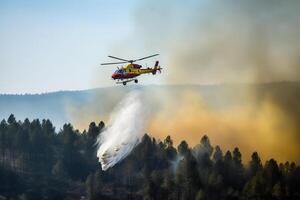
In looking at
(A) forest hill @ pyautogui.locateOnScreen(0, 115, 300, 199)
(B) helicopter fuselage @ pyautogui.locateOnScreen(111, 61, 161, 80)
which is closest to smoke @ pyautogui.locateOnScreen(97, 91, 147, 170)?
(B) helicopter fuselage @ pyautogui.locateOnScreen(111, 61, 161, 80)

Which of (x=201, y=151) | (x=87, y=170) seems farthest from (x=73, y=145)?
(x=201, y=151)

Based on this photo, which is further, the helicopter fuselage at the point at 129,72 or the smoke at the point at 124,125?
the smoke at the point at 124,125

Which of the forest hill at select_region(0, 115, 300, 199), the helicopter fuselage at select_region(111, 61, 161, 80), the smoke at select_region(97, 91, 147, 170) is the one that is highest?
the helicopter fuselage at select_region(111, 61, 161, 80)

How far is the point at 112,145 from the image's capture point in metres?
134

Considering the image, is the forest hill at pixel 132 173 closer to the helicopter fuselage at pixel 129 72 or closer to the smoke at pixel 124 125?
the smoke at pixel 124 125

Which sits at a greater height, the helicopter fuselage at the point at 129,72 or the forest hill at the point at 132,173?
the helicopter fuselage at the point at 129,72

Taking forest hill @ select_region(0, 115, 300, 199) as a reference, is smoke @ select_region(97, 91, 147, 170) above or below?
above

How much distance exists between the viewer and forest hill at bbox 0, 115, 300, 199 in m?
162

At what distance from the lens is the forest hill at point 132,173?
162 metres

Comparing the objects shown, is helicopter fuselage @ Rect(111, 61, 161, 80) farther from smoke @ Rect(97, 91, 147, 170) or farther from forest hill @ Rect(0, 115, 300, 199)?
forest hill @ Rect(0, 115, 300, 199)

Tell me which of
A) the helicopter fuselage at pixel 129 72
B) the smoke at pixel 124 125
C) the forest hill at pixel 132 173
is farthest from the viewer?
the forest hill at pixel 132 173

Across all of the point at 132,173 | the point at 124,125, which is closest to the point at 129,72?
the point at 124,125

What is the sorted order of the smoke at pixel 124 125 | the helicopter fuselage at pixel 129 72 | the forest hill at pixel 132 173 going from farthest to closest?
1. the forest hill at pixel 132 173
2. the smoke at pixel 124 125
3. the helicopter fuselage at pixel 129 72

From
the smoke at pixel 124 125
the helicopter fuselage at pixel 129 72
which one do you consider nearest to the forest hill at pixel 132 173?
the smoke at pixel 124 125
